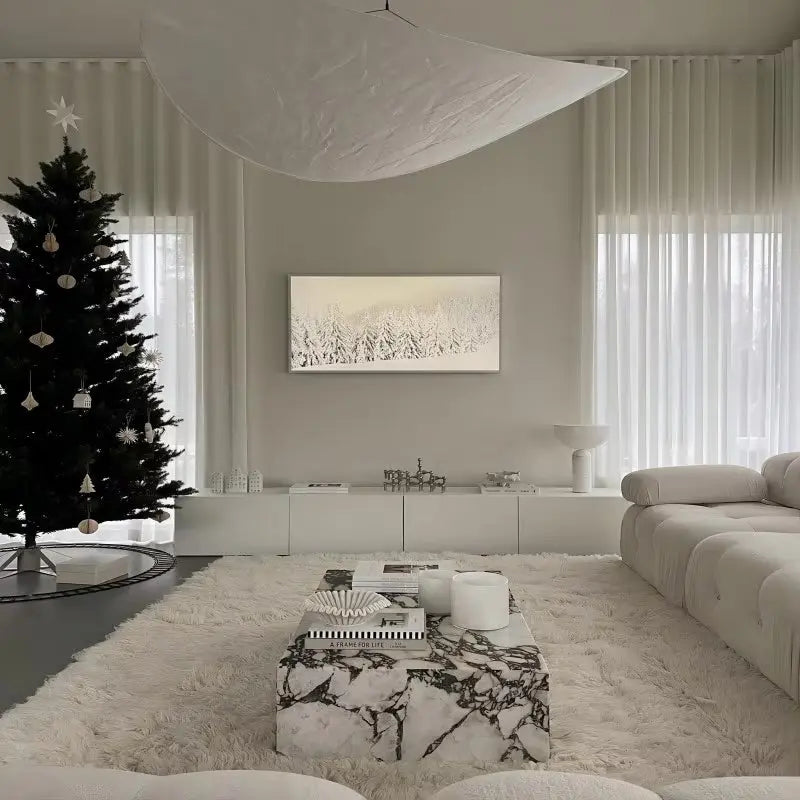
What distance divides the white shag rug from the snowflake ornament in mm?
978


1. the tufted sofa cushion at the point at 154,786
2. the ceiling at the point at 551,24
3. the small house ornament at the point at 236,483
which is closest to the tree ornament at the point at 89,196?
the ceiling at the point at 551,24

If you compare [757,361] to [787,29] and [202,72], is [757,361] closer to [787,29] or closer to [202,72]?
[787,29]

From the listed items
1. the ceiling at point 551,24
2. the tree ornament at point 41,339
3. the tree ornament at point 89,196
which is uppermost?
the ceiling at point 551,24

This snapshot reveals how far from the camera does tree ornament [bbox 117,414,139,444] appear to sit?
438cm

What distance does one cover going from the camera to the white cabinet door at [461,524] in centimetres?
490

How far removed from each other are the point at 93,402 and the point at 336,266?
1826 mm

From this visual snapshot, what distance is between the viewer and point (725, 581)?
304cm

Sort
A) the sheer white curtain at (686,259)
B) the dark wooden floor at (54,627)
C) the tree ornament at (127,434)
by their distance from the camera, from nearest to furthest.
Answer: the dark wooden floor at (54,627)
the tree ornament at (127,434)
the sheer white curtain at (686,259)

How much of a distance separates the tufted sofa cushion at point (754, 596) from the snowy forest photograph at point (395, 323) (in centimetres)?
236

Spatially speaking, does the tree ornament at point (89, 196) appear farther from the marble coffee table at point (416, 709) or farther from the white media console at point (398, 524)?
the marble coffee table at point (416, 709)

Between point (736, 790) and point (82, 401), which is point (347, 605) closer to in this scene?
point (736, 790)

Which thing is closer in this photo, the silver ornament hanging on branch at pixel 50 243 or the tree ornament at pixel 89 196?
the silver ornament hanging on branch at pixel 50 243

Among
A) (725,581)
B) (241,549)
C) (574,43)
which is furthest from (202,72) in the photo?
(574,43)

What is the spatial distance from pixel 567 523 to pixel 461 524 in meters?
0.63
